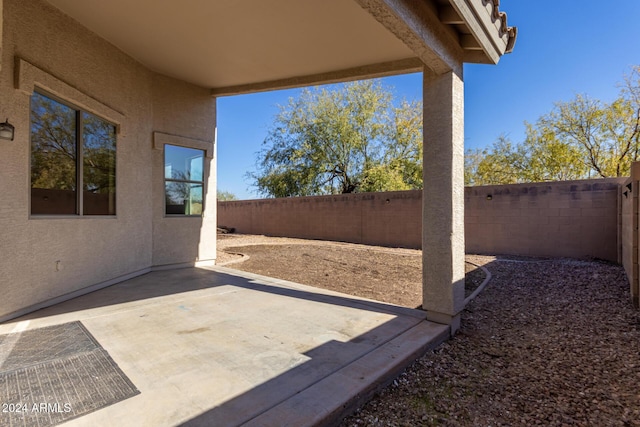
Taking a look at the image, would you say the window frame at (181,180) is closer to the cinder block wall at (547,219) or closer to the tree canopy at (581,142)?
the cinder block wall at (547,219)

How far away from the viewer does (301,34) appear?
4496mm

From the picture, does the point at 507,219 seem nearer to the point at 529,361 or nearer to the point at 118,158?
the point at 529,361

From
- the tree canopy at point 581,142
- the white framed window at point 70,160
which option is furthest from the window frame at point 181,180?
the tree canopy at point 581,142

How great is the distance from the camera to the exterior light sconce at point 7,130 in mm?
3381

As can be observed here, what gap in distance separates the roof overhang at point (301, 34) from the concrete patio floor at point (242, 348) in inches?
115

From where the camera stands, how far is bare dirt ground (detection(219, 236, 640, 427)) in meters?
2.28

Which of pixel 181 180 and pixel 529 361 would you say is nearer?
pixel 529 361

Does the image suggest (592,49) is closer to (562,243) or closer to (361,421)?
(562,243)

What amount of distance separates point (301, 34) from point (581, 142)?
674 inches

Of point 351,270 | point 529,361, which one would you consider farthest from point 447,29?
point 351,270

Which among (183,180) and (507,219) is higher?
(183,180)

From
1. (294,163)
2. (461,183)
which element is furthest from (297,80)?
(294,163)

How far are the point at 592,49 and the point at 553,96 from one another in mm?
2836

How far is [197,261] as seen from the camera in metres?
7.24
